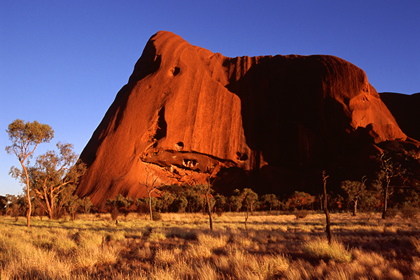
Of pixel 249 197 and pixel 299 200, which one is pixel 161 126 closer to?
pixel 249 197

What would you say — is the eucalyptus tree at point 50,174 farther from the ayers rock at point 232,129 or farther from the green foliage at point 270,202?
the green foliage at point 270,202

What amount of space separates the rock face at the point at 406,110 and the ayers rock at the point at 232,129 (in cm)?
1628

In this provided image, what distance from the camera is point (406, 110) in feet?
296

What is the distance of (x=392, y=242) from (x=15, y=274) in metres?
12.5

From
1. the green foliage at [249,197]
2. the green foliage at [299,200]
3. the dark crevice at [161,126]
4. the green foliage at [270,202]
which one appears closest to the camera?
the green foliage at [249,197]

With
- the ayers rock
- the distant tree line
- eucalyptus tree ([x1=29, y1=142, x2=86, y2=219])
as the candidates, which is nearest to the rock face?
the ayers rock

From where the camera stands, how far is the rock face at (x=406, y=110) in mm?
82819

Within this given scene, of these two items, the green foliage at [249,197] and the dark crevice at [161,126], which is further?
the dark crevice at [161,126]

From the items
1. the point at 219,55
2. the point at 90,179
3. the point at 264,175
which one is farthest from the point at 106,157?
the point at 219,55

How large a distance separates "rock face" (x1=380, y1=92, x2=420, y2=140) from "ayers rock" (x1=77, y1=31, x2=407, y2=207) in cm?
1628

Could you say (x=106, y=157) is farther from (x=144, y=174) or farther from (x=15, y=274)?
(x=15, y=274)

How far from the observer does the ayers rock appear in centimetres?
6391

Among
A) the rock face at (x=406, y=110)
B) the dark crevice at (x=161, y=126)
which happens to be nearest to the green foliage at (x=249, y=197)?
the dark crevice at (x=161, y=126)

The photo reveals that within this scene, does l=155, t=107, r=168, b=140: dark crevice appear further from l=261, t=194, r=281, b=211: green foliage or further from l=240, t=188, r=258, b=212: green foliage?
l=261, t=194, r=281, b=211: green foliage
